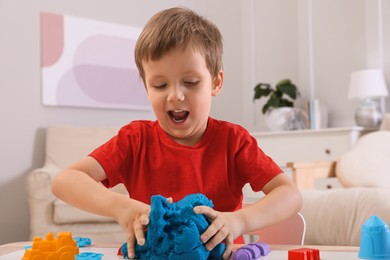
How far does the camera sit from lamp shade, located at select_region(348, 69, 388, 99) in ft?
12.9

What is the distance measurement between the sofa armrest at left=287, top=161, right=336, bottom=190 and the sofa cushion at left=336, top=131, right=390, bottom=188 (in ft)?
0.74

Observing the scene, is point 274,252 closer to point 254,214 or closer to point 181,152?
point 254,214

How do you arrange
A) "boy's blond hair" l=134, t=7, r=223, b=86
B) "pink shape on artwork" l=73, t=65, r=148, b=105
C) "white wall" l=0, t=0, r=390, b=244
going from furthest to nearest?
"pink shape on artwork" l=73, t=65, r=148, b=105, "white wall" l=0, t=0, r=390, b=244, "boy's blond hair" l=134, t=7, r=223, b=86

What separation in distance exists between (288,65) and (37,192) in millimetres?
2468

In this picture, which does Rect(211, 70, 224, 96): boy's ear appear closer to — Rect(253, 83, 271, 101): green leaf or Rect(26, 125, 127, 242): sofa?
Rect(26, 125, 127, 242): sofa

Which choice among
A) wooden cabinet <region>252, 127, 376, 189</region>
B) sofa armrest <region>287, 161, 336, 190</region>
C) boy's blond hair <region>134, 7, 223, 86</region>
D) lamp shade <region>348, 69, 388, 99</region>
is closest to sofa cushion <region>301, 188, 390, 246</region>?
sofa armrest <region>287, 161, 336, 190</region>

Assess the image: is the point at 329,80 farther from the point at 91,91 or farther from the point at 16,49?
the point at 16,49

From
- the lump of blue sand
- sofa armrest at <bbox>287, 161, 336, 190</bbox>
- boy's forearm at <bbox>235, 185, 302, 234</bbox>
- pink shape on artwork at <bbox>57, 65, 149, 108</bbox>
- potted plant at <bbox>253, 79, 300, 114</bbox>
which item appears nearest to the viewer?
the lump of blue sand

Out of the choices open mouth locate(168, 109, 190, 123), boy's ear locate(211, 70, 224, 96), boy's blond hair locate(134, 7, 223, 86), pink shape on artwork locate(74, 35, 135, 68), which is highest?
pink shape on artwork locate(74, 35, 135, 68)

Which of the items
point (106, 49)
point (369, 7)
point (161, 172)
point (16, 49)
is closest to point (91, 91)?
point (106, 49)

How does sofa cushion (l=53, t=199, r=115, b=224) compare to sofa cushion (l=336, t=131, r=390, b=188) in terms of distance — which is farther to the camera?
sofa cushion (l=53, t=199, r=115, b=224)

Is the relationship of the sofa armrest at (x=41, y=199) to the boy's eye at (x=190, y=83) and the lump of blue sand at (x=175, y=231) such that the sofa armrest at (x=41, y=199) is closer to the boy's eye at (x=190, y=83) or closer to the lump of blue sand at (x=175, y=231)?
the boy's eye at (x=190, y=83)

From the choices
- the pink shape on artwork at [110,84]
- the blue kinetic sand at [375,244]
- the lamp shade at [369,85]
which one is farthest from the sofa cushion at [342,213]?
the pink shape on artwork at [110,84]

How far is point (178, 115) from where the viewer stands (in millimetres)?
1002
